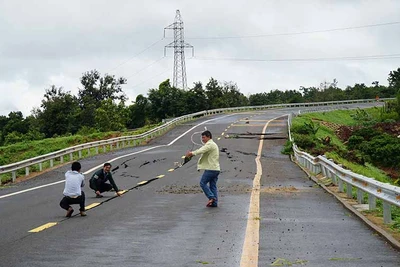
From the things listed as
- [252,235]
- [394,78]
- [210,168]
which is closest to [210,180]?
[210,168]

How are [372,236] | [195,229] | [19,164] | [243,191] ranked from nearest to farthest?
[372,236], [195,229], [243,191], [19,164]

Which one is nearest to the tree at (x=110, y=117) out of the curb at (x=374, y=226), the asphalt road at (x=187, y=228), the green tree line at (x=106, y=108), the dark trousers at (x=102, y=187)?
the green tree line at (x=106, y=108)

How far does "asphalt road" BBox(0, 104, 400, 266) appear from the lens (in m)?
8.38

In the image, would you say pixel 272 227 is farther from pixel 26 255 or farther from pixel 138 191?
pixel 138 191

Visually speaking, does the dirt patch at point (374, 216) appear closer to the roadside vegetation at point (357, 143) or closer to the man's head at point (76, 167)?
the man's head at point (76, 167)

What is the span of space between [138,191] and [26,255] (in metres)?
9.88

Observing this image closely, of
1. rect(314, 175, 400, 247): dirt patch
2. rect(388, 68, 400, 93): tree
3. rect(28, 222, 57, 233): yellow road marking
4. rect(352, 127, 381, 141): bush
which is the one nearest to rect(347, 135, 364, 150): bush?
rect(352, 127, 381, 141): bush

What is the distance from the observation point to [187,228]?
36.3 feet

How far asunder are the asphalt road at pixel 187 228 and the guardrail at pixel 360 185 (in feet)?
2.03

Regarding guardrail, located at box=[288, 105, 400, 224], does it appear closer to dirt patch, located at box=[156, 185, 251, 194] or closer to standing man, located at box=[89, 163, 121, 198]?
dirt patch, located at box=[156, 185, 251, 194]

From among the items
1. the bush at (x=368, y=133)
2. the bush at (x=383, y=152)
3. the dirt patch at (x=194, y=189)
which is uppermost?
the dirt patch at (x=194, y=189)

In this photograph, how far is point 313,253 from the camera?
28.2ft

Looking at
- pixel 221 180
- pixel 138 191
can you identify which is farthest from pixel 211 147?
pixel 221 180

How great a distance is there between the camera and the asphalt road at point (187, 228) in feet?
27.5
